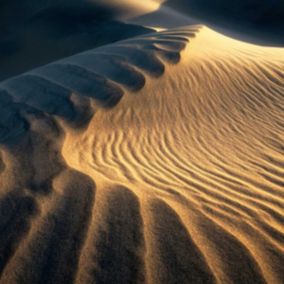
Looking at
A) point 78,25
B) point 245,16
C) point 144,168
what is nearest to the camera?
point 144,168

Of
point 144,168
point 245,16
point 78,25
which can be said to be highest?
point 245,16

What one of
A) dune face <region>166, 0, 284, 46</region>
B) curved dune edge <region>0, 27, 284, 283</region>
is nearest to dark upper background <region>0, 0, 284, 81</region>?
dune face <region>166, 0, 284, 46</region>

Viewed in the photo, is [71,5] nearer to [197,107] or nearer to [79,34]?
[79,34]

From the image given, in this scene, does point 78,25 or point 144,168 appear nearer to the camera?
point 144,168

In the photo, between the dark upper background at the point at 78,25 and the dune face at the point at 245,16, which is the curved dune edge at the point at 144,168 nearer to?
the dark upper background at the point at 78,25

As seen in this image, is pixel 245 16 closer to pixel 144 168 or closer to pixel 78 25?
pixel 78 25

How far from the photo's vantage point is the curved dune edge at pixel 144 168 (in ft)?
6.12

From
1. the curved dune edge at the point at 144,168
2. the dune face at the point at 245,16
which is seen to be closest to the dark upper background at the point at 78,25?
the dune face at the point at 245,16

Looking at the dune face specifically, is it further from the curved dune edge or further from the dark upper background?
the curved dune edge

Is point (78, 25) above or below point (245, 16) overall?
below

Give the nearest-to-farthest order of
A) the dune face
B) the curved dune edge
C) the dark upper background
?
the curved dune edge
the dark upper background
the dune face

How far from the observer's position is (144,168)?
121 inches

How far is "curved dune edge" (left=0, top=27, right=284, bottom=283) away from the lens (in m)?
1.87

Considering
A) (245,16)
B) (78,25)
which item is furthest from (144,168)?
A: (245,16)
